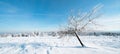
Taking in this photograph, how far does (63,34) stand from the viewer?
1595 centimetres

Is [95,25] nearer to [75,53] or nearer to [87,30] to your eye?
[87,30]

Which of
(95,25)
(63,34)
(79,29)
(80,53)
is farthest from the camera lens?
(63,34)

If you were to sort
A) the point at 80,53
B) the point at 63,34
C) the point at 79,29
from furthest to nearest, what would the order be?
the point at 63,34 → the point at 79,29 → the point at 80,53

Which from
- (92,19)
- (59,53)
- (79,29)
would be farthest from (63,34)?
(59,53)

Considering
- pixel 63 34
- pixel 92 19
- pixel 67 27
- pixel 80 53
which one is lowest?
pixel 80 53

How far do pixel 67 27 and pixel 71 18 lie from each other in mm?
1475

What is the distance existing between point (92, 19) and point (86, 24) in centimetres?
107

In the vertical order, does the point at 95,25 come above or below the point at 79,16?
below

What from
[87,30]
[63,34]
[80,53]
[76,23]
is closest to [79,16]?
[76,23]

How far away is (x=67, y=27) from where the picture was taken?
15227mm

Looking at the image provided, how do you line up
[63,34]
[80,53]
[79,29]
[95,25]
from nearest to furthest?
[80,53]
[95,25]
[79,29]
[63,34]

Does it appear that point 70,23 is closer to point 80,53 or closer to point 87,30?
point 87,30

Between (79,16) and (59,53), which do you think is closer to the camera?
(59,53)

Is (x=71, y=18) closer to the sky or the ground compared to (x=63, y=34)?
closer to the sky
